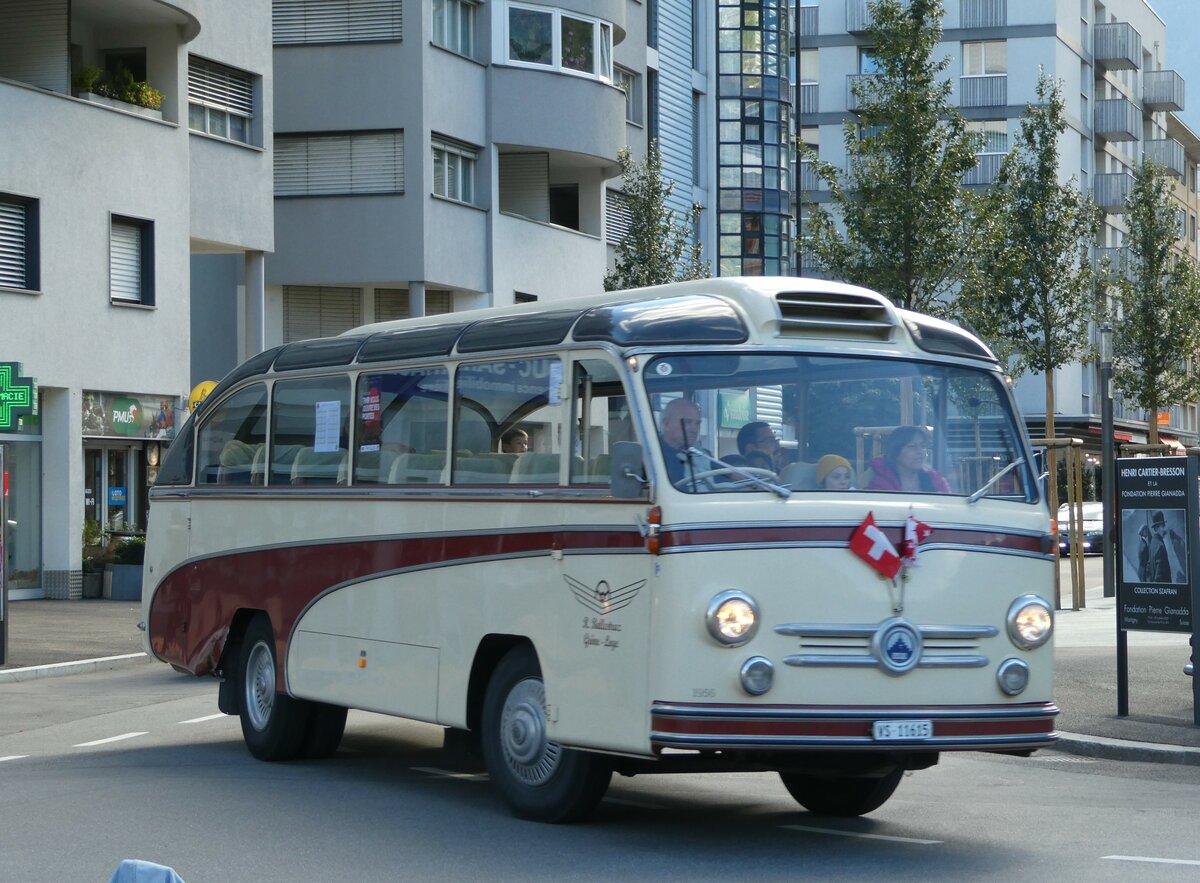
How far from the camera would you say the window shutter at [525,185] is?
41.1 meters

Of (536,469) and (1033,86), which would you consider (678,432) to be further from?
(1033,86)

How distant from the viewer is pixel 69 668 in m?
19.8

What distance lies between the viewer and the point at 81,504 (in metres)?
29.0

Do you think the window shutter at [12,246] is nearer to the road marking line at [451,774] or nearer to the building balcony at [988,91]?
the road marking line at [451,774]

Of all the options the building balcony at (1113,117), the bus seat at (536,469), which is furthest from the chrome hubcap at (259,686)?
the building balcony at (1113,117)

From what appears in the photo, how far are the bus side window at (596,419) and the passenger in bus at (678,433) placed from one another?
18cm

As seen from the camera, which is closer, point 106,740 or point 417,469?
point 417,469

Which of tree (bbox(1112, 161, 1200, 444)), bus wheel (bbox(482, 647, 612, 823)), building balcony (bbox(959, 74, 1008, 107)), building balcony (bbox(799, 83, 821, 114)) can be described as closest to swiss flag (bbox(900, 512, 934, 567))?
bus wheel (bbox(482, 647, 612, 823))

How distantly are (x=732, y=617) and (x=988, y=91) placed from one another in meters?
62.8

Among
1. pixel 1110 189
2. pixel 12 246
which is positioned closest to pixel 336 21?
pixel 12 246

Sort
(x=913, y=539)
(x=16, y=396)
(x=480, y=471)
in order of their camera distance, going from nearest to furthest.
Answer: (x=913, y=539)
(x=480, y=471)
(x=16, y=396)

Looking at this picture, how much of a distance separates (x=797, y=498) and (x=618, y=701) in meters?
1.27

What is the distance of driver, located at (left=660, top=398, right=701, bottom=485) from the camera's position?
905 centimetres

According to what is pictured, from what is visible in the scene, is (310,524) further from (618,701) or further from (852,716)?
(852,716)
